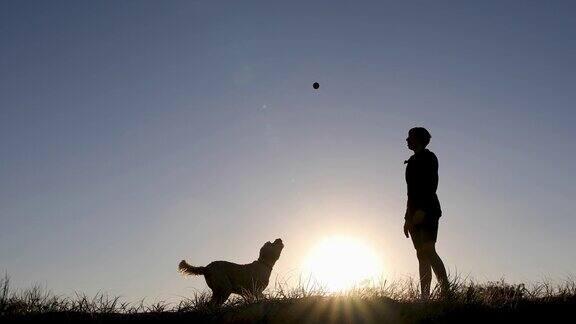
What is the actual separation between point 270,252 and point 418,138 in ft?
16.8

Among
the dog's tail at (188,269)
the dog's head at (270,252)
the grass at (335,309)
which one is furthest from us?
the dog's head at (270,252)

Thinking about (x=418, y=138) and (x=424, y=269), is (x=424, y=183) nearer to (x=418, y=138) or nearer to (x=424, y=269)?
(x=418, y=138)

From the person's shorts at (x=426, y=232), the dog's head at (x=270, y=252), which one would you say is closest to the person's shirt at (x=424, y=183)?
the person's shorts at (x=426, y=232)

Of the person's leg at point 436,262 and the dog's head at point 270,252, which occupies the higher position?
the dog's head at point 270,252

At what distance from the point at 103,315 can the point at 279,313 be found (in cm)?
208

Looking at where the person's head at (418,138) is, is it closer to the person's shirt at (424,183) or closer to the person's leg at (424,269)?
the person's shirt at (424,183)

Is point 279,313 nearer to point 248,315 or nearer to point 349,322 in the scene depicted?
point 248,315

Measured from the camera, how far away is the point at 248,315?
19.5 ft

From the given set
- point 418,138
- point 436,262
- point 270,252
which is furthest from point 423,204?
point 270,252

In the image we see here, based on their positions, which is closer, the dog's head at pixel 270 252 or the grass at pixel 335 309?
the grass at pixel 335 309

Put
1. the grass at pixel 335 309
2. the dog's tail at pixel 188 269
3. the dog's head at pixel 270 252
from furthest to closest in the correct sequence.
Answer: the dog's head at pixel 270 252 < the dog's tail at pixel 188 269 < the grass at pixel 335 309

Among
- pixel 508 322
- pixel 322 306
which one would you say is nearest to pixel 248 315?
pixel 322 306

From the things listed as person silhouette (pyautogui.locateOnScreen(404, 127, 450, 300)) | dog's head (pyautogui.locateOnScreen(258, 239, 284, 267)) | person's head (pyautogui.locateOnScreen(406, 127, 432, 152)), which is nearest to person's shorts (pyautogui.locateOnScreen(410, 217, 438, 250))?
person silhouette (pyautogui.locateOnScreen(404, 127, 450, 300))

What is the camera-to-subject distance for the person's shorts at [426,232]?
749 cm
